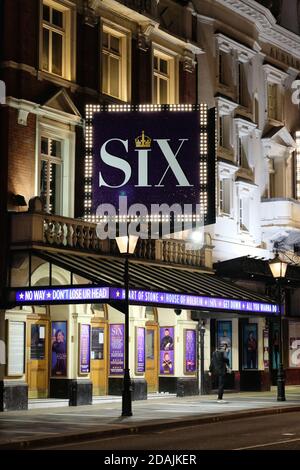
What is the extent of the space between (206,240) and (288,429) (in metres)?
15.4

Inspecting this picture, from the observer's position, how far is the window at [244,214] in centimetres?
4119

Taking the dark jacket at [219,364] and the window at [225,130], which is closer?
the dark jacket at [219,364]

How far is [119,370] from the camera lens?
109 feet

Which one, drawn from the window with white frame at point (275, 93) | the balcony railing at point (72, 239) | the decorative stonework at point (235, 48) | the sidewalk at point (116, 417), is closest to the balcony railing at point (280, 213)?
the window with white frame at point (275, 93)

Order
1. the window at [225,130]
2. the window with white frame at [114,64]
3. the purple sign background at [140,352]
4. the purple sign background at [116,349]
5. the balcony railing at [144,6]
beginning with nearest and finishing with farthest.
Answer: the purple sign background at [116,349], the purple sign background at [140,352], the window with white frame at [114,64], the balcony railing at [144,6], the window at [225,130]

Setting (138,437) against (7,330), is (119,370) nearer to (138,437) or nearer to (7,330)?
(7,330)

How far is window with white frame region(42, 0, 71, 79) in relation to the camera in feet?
102

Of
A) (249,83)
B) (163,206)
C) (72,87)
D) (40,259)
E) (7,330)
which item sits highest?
(249,83)

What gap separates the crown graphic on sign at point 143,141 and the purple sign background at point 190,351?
7.60 meters

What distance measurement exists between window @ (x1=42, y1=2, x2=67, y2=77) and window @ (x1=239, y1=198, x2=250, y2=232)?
12.2 m

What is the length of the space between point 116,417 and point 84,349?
520 cm

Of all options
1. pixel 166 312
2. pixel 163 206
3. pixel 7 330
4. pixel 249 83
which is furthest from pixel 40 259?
pixel 249 83

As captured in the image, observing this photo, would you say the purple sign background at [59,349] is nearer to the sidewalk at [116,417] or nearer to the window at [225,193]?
the sidewalk at [116,417]

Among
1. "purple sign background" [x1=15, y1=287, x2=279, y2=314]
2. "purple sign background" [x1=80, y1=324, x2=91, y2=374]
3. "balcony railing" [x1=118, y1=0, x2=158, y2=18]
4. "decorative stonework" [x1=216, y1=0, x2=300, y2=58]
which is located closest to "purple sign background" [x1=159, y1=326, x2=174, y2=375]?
"purple sign background" [x1=15, y1=287, x2=279, y2=314]
